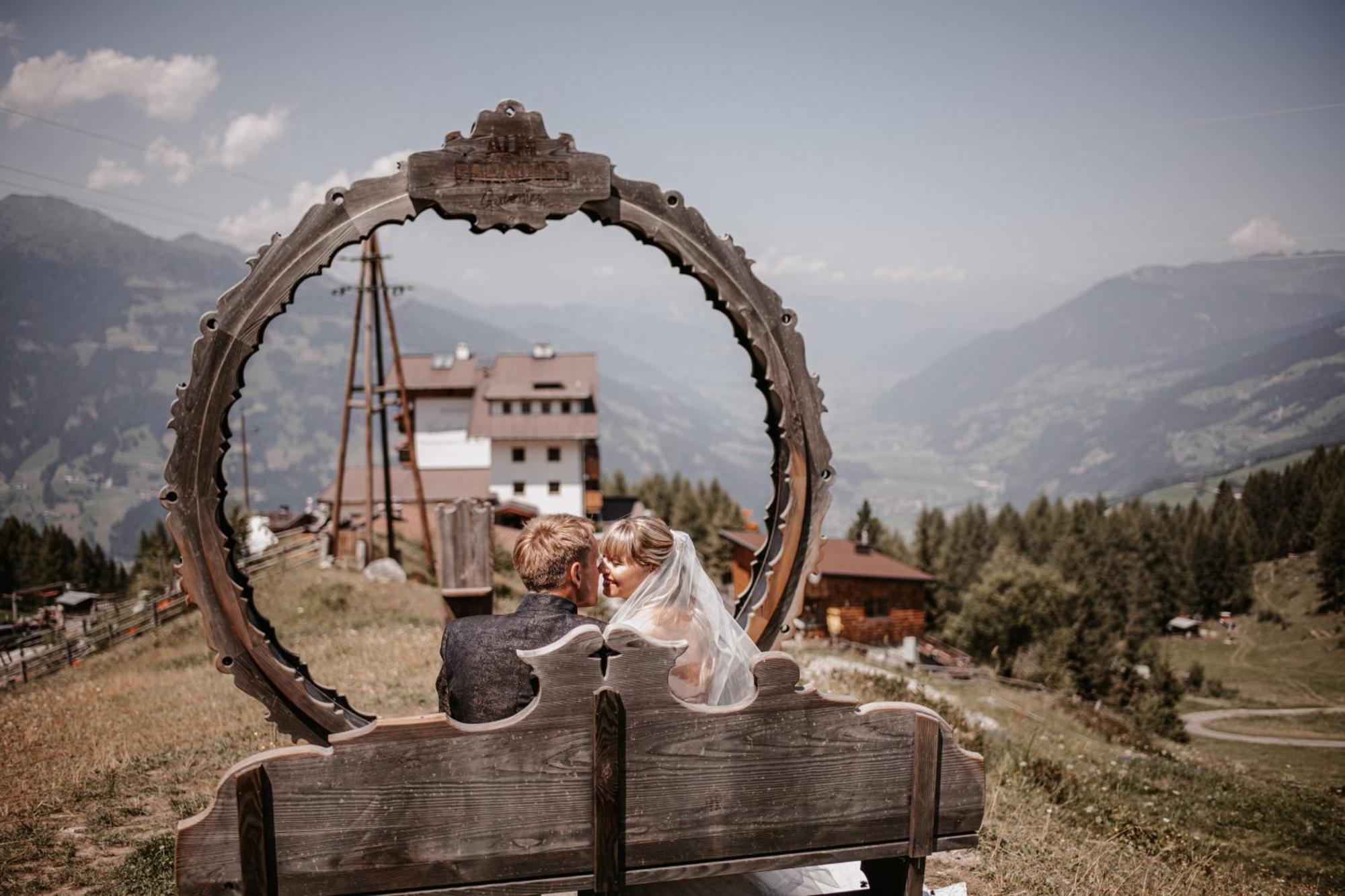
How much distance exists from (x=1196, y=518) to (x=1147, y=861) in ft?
243

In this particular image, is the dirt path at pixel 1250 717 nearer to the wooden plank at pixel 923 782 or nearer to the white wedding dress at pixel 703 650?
the white wedding dress at pixel 703 650

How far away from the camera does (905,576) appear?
42.0 m

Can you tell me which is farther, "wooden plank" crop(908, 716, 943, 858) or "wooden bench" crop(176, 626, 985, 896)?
"wooden plank" crop(908, 716, 943, 858)

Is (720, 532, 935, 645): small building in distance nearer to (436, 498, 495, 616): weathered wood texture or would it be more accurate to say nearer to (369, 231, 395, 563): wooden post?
(369, 231, 395, 563): wooden post

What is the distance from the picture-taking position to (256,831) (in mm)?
2750

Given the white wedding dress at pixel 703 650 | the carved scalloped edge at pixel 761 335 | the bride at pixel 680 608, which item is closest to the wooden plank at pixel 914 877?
the white wedding dress at pixel 703 650

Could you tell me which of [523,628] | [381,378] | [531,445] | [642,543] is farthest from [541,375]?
[523,628]

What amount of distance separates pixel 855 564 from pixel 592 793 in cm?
4133

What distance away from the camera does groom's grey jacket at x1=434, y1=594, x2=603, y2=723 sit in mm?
3285

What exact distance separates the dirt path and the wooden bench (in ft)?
47.3

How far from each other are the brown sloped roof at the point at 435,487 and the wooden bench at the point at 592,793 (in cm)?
4156

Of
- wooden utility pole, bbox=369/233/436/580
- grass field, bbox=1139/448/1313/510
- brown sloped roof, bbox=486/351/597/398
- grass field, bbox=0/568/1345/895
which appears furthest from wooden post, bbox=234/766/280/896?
brown sloped roof, bbox=486/351/597/398

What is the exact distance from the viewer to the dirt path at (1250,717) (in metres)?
14.0

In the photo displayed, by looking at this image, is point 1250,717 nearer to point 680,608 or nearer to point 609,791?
point 680,608
